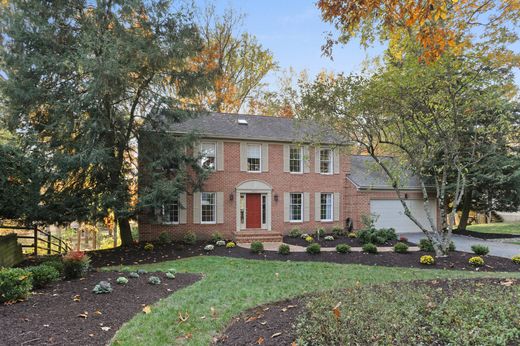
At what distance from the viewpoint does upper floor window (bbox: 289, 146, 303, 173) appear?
1769 centimetres

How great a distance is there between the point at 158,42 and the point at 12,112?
5.34m

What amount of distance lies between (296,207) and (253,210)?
231cm

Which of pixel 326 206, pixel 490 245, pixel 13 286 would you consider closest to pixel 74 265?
pixel 13 286

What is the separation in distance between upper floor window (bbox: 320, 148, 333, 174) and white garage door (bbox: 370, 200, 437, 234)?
10.1 ft

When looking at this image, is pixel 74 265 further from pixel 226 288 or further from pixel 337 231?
pixel 337 231

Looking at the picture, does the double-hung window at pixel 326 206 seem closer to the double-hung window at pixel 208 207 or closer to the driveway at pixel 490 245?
the driveway at pixel 490 245

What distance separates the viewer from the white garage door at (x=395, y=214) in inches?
759

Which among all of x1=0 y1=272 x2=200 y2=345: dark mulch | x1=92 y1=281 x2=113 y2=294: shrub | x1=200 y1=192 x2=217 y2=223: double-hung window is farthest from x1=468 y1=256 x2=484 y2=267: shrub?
x1=200 y1=192 x2=217 y2=223: double-hung window

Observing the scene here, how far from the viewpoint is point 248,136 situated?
654 inches

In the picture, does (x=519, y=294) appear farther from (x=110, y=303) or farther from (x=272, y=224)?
(x=272, y=224)

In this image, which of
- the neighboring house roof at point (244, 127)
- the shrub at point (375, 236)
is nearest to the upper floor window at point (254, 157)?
the neighboring house roof at point (244, 127)

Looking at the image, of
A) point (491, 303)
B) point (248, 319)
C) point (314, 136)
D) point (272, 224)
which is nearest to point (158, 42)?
point (314, 136)

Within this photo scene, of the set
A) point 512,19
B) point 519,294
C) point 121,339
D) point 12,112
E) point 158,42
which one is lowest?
point 121,339

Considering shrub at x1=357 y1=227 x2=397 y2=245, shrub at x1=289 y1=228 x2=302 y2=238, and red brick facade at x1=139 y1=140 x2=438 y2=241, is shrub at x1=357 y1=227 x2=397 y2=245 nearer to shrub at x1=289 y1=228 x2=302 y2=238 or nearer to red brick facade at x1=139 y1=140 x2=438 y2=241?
shrub at x1=289 y1=228 x2=302 y2=238
